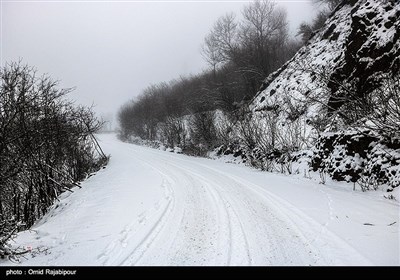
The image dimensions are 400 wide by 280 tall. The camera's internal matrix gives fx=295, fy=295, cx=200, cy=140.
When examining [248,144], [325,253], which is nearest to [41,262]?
[325,253]

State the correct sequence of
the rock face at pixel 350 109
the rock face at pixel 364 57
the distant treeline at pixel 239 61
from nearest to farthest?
the rock face at pixel 350 109, the rock face at pixel 364 57, the distant treeline at pixel 239 61

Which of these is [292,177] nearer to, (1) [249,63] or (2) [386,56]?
(2) [386,56]

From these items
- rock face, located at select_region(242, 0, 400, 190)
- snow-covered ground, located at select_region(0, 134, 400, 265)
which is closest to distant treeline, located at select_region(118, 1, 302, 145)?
rock face, located at select_region(242, 0, 400, 190)

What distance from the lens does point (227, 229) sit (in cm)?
627

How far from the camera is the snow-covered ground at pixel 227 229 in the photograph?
495cm

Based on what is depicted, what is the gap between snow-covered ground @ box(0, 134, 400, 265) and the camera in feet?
16.3

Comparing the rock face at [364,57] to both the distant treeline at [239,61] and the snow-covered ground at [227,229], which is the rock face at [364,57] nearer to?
the snow-covered ground at [227,229]

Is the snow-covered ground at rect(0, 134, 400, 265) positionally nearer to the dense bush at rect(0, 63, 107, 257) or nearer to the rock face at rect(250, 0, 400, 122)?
the dense bush at rect(0, 63, 107, 257)

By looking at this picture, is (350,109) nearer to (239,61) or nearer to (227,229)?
(227,229)

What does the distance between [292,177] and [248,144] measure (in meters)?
7.28

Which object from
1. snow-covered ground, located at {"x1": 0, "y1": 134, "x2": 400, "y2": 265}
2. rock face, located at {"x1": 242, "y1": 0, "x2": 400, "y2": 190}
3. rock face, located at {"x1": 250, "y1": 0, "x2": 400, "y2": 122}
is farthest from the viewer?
rock face, located at {"x1": 250, "y1": 0, "x2": 400, "y2": 122}

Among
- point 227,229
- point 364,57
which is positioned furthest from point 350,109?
point 227,229

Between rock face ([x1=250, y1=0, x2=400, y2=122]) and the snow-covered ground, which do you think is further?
rock face ([x1=250, y1=0, x2=400, y2=122])

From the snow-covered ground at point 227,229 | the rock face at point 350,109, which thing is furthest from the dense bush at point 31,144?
the rock face at point 350,109
